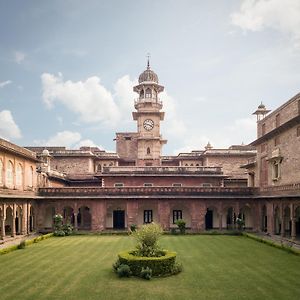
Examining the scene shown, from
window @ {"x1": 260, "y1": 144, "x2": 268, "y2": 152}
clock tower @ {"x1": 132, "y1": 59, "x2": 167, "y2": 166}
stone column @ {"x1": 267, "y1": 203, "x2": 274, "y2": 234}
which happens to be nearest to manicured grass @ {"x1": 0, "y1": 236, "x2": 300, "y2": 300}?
stone column @ {"x1": 267, "y1": 203, "x2": 274, "y2": 234}

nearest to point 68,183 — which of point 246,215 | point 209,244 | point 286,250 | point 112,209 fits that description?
point 112,209

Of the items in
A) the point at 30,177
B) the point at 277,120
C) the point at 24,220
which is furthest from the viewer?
the point at 30,177

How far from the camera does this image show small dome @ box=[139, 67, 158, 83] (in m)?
51.9

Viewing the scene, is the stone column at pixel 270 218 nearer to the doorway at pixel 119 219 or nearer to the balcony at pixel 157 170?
the balcony at pixel 157 170

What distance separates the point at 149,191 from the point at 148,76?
20632 millimetres

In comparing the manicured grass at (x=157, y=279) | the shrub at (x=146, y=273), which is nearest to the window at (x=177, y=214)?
the manicured grass at (x=157, y=279)

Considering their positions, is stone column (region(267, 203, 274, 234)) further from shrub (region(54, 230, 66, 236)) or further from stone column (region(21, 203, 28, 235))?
stone column (region(21, 203, 28, 235))

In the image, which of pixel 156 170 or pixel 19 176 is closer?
pixel 19 176

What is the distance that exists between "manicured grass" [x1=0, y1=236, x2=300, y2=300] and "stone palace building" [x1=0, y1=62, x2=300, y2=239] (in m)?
7.49

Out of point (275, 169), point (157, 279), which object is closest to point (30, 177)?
point (275, 169)

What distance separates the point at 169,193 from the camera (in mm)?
36812

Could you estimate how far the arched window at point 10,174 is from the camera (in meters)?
31.0

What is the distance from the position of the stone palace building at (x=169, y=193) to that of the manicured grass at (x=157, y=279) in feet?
24.6

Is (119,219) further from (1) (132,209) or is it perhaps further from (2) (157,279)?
(2) (157,279)
